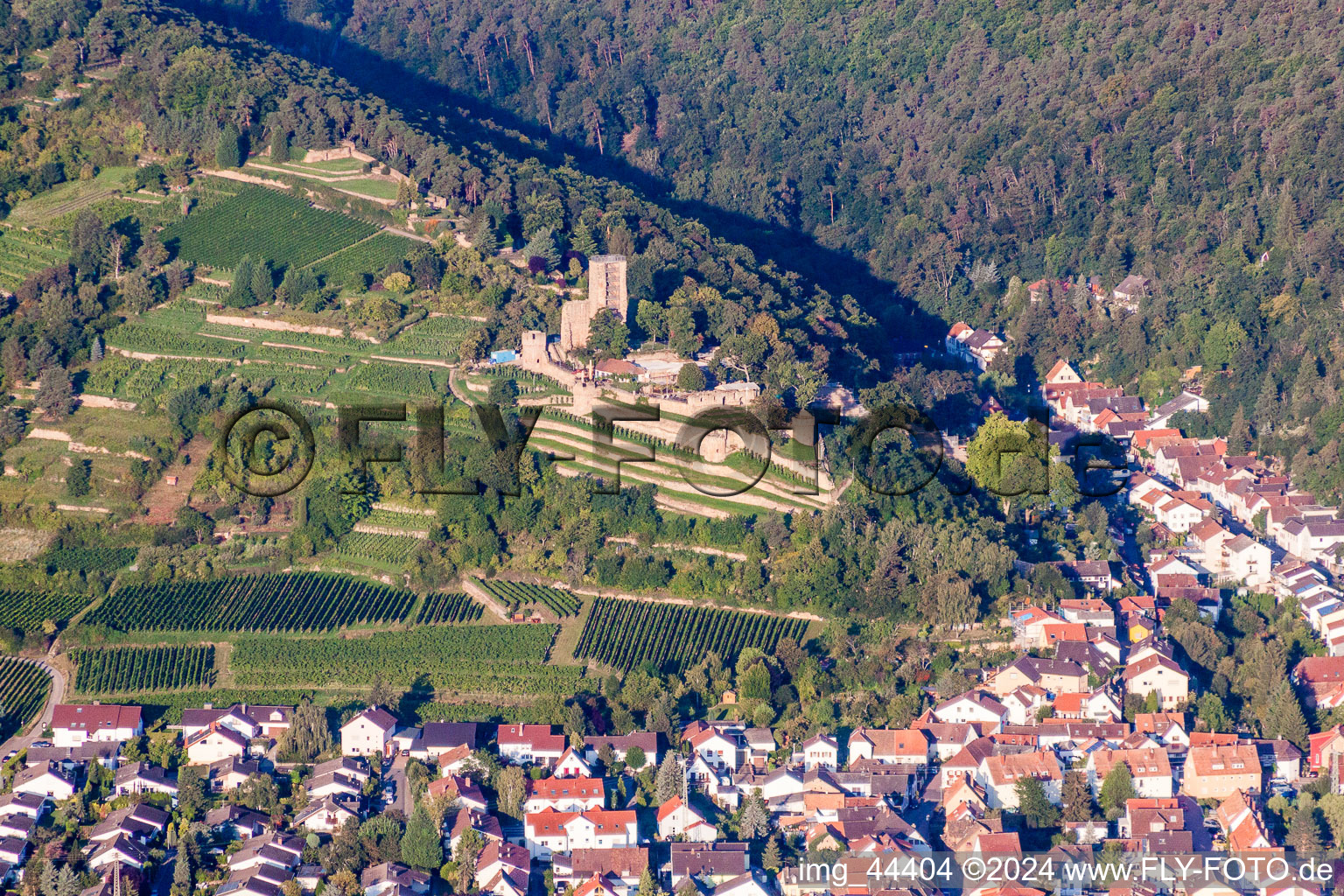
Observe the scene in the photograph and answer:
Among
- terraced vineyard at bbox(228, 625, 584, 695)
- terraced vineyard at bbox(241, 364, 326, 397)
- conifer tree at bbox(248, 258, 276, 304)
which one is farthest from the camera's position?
conifer tree at bbox(248, 258, 276, 304)

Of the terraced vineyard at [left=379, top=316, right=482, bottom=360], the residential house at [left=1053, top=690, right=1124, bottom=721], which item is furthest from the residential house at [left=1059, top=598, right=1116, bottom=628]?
the terraced vineyard at [left=379, top=316, right=482, bottom=360]

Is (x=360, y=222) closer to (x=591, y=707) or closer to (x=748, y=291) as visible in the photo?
(x=748, y=291)

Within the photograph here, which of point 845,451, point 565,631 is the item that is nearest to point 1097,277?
point 845,451

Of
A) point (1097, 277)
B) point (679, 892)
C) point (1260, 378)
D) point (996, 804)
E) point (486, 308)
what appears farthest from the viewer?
point (1097, 277)

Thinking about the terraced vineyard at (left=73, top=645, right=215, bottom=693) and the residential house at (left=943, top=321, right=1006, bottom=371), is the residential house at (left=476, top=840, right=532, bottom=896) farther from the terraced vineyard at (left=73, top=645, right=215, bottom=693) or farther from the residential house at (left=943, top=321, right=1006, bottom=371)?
the residential house at (left=943, top=321, right=1006, bottom=371)

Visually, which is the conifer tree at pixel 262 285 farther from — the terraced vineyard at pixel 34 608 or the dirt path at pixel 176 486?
the terraced vineyard at pixel 34 608

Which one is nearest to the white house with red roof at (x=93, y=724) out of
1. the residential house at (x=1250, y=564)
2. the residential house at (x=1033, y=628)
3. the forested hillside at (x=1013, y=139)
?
the residential house at (x=1033, y=628)
